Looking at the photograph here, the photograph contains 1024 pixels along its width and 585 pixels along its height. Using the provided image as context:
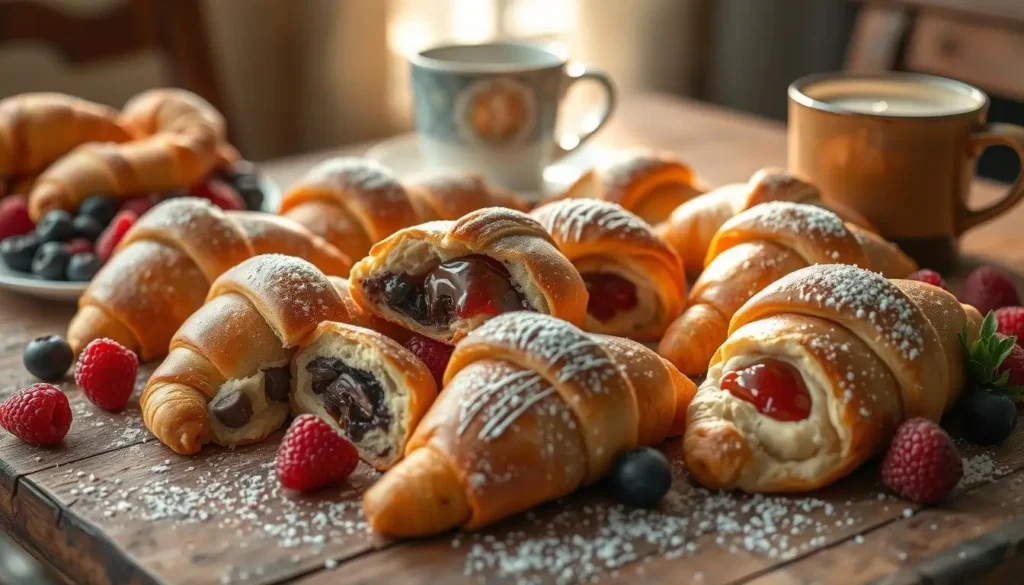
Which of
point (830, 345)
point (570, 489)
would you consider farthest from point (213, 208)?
point (830, 345)

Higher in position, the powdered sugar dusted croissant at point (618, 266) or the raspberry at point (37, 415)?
the powdered sugar dusted croissant at point (618, 266)

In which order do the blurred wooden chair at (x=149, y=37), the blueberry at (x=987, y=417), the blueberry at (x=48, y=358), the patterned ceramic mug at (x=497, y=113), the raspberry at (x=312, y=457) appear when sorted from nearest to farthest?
the raspberry at (x=312, y=457)
the blueberry at (x=987, y=417)
the blueberry at (x=48, y=358)
the patterned ceramic mug at (x=497, y=113)
the blurred wooden chair at (x=149, y=37)

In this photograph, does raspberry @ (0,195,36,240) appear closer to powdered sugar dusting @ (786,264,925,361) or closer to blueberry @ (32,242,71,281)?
blueberry @ (32,242,71,281)

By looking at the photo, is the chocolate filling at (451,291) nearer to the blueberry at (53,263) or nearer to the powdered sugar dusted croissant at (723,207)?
the powdered sugar dusted croissant at (723,207)

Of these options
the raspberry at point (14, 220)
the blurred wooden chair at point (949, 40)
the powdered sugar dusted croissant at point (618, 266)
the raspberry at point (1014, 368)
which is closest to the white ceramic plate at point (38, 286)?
the raspberry at point (14, 220)

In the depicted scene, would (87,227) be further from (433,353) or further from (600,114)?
(600,114)

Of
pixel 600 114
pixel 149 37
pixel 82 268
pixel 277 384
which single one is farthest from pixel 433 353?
pixel 149 37

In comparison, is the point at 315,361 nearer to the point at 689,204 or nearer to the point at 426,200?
the point at 426,200

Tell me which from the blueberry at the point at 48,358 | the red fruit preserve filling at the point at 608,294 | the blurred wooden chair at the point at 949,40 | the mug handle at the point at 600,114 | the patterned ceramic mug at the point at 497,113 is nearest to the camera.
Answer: the blueberry at the point at 48,358

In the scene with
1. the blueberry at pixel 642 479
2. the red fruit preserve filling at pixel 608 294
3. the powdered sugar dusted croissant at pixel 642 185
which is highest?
the powdered sugar dusted croissant at pixel 642 185
